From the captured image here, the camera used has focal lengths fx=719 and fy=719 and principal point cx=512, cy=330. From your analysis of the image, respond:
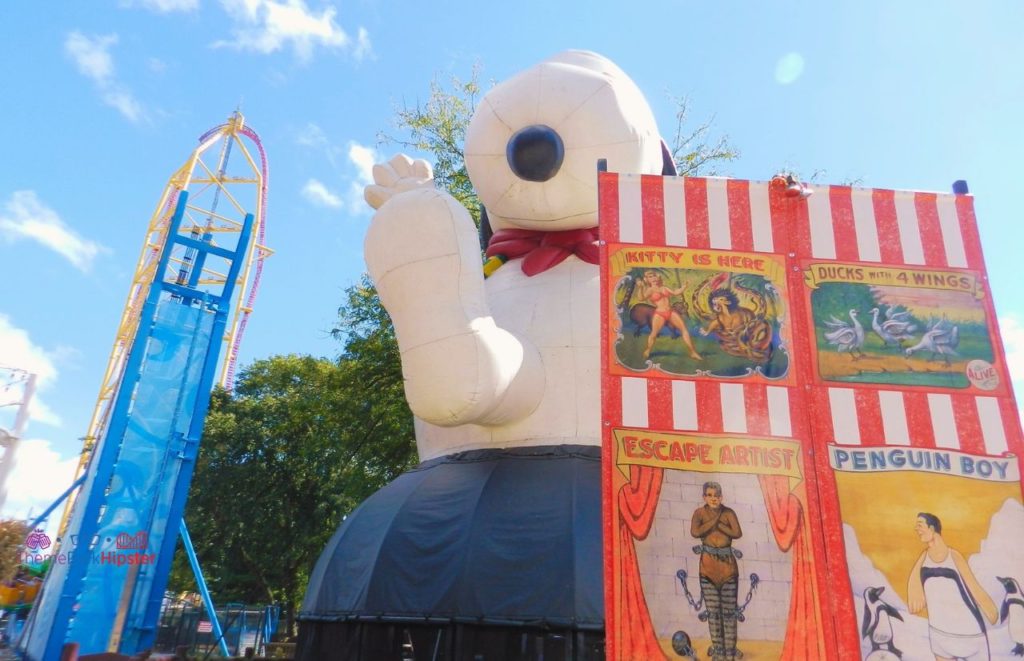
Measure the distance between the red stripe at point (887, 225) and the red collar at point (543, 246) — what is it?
237 centimetres

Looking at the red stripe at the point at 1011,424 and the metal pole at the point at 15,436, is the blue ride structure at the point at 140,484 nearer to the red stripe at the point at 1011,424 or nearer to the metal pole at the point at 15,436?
the metal pole at the point at 15,436

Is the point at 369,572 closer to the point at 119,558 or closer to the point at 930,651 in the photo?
the point at 930,651

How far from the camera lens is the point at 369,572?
4172 millimetres

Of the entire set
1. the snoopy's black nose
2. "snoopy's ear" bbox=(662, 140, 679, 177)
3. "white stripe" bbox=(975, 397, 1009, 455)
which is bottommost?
"white stripe" bbox=(975, 397, 1009, 455)

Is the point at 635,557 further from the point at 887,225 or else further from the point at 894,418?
the point at 887,225

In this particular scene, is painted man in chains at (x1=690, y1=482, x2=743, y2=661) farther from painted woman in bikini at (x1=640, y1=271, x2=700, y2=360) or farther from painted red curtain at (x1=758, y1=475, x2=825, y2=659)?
painted woman in bikini at (x1=640, y1=271, x2=700, y2=360)

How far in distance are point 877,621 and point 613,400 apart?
42.4 inches

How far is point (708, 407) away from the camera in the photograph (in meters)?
2.52

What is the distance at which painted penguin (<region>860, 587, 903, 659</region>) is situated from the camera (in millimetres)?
2250

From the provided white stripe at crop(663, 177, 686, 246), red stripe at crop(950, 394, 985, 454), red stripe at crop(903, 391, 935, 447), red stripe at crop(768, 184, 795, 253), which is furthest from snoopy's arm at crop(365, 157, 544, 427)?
red stripe at crop(950, 394, 985, 454)

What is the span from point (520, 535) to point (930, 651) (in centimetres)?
210

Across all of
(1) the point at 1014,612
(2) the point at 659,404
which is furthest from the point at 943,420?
(2) the point at 659,404

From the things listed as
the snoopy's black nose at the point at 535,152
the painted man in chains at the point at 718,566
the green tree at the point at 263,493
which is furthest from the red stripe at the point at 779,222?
the green tree at the point at 263,493

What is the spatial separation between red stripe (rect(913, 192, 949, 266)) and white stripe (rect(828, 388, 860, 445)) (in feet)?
2.16
